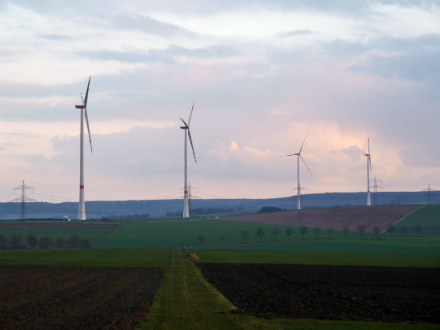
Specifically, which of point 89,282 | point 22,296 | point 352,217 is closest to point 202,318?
point 22,296

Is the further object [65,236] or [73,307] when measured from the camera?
[65,236]

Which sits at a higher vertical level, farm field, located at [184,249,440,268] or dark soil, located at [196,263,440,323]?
dark soil, located at [196,263,440,323]

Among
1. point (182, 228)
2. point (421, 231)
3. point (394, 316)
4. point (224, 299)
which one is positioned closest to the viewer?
point (394, 316)

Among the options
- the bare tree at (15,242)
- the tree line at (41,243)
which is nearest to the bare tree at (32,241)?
the tree line at (41,243)

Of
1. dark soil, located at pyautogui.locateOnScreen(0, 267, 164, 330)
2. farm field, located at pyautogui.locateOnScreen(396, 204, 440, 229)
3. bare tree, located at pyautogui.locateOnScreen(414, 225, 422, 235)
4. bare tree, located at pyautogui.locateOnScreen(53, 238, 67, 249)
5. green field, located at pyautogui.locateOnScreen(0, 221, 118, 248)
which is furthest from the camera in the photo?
farm field, located at pyautogui.locateOnScreen(396, 204, 440, 229)

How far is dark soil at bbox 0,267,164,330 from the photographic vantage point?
25.5 metres

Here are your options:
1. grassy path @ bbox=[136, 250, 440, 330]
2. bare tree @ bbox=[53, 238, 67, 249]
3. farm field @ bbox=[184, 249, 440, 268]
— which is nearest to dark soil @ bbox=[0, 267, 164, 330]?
grassy path @ bbox=[136, 250, 440, 330]

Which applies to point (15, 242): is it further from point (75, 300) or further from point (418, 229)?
point (418, 229)

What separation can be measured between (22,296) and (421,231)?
5857 inches

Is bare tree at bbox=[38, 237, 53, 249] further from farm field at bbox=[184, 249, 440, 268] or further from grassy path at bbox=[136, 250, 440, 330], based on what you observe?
grassy path at bbox=[136, 250, 440, 330]

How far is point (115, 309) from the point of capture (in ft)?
97.4

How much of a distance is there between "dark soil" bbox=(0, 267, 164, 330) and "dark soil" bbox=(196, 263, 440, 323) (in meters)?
6.82

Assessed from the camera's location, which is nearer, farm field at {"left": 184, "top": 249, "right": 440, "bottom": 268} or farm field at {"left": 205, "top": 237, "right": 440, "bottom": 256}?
farm field at {"left": 184, "top": 249, "right": 440, "bottom": 268}

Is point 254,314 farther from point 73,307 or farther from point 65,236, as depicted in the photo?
point 65,236
